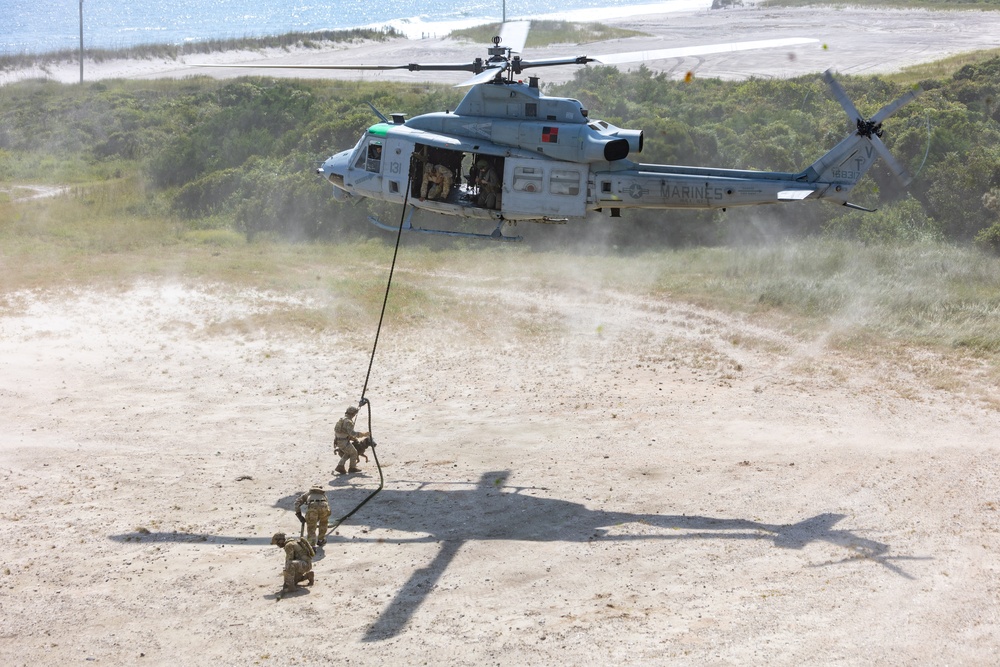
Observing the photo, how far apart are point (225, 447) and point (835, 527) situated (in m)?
9.08

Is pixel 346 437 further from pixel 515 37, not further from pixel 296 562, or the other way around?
pixel 515 37

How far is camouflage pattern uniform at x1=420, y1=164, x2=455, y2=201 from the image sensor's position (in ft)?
49.0

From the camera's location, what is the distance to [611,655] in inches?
386

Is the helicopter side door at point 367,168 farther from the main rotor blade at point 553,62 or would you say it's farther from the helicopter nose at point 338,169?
the main rotor blade at point 553,62

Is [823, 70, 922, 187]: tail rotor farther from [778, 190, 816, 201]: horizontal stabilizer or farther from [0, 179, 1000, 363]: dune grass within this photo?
[0, 179, 1000, 363]: dune grass

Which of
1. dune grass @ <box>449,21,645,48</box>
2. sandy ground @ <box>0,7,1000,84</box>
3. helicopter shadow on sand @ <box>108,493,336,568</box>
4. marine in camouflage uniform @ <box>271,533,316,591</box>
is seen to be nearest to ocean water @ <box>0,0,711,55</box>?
dune grass @ <box>449,21,645,48</box>

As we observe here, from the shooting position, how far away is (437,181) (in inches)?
590

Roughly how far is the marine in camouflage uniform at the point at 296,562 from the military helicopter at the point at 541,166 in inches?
195

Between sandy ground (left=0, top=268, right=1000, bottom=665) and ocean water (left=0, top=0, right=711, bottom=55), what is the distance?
75182 mm

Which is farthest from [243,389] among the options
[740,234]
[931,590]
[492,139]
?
[740,234]

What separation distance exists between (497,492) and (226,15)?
144 m

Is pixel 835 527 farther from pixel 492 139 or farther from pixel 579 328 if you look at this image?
pixel 579 328

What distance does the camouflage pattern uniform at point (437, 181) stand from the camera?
14.9 metres

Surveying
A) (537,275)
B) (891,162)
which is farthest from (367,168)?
(537,275)
